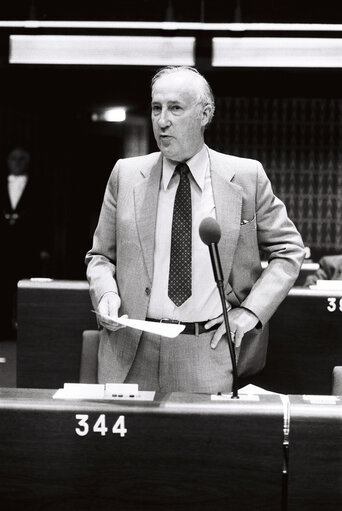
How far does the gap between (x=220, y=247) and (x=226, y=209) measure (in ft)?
0.33

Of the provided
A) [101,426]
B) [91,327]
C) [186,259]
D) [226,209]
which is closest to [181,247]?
[186,259]

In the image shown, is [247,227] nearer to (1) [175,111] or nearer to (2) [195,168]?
(2) [195,168]

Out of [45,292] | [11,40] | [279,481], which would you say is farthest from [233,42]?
[279,481]

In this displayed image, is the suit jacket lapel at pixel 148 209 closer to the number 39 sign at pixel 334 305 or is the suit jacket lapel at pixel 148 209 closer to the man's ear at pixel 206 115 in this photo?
the man's ear at pixel 206 115

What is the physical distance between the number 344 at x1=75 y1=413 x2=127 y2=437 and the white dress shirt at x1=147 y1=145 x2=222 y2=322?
59 cm

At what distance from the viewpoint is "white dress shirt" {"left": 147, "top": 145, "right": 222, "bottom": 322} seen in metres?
2.00

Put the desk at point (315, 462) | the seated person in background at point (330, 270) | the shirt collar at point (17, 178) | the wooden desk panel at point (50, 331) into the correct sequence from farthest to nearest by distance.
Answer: the shirt collar at point (17, 178) < the seated person in background at point (330, 270) < the wooden desk panel at point (50, 331) < the desk at point (315, 462)

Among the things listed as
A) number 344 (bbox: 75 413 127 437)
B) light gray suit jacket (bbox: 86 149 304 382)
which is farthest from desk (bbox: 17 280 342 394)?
number 344 (bbox: 75 413 127 437)

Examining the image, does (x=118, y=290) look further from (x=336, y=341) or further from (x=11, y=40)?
(x=11, y=40)

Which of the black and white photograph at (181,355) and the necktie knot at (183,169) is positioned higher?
the necktie knot at (183,169)

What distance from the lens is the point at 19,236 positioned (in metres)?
6.80

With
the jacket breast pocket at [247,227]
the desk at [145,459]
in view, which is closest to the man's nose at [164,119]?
the jacket breast pocket at [247,227]

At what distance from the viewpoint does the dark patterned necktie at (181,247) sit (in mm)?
1990

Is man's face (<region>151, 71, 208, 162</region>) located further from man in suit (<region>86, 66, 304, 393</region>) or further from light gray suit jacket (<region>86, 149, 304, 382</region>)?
light gray suit jacket (<region>86, 149, 304, 382</region>)
